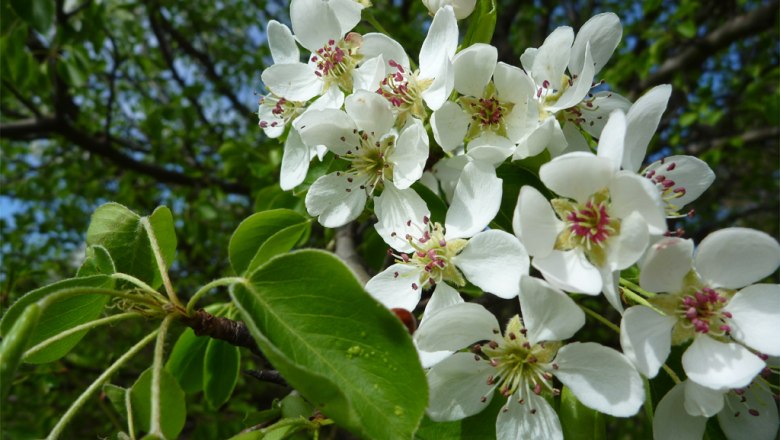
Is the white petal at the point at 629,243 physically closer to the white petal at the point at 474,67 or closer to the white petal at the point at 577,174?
the white petal at the point at 577,174

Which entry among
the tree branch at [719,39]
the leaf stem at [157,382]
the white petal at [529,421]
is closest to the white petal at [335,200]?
the leaf stem at [157,382]

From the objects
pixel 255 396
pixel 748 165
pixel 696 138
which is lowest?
pixel 748 165

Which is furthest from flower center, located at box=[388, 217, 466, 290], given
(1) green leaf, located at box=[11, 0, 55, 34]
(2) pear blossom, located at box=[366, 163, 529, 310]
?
(1) green leaf, located at box=[11, 0, 55, 34]

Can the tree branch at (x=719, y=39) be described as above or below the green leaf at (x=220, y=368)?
below

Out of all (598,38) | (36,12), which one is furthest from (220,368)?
(36,12)

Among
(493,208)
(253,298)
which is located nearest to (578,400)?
(493,208)

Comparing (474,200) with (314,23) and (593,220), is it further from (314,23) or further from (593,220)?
(314,23)

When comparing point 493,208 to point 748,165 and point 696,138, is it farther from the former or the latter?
point 748,165

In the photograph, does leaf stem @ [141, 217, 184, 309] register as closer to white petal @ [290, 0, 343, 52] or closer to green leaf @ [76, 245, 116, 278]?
green leaf @ [76, 245, 116, 278]
